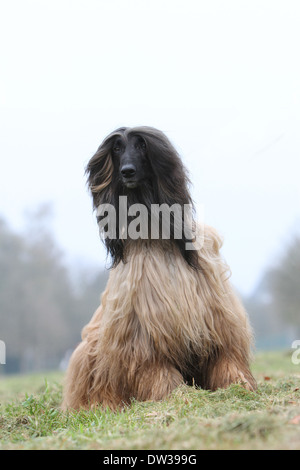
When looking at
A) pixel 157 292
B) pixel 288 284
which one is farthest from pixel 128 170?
pixel 288 284

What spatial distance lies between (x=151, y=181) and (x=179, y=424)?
2.07 m

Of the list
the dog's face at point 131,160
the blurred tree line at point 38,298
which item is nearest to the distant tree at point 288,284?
the blurred tree line at point 38,298

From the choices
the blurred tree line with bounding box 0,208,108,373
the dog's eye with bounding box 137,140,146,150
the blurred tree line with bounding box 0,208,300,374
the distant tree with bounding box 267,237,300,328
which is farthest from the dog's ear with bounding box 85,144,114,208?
the blurred tree line with bounding box 0,208,108,373

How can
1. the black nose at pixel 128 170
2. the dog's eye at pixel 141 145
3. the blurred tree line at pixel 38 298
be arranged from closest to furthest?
1. the black nose at pixel 128 170
2. the dog's eye at pixel 141 145
3. the blurred tree line at pixel 38 298

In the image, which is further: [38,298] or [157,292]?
[38,298]

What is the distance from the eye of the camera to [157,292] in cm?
496

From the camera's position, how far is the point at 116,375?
16.9 feet

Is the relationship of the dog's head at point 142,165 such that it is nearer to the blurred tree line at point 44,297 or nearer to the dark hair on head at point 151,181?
the dark hair on head at point 151,181

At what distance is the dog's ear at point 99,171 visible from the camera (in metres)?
5.18

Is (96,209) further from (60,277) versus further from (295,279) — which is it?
(60,277)

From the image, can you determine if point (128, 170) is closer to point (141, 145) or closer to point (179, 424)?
point (141, 145)

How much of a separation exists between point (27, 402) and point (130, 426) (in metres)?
1.67
